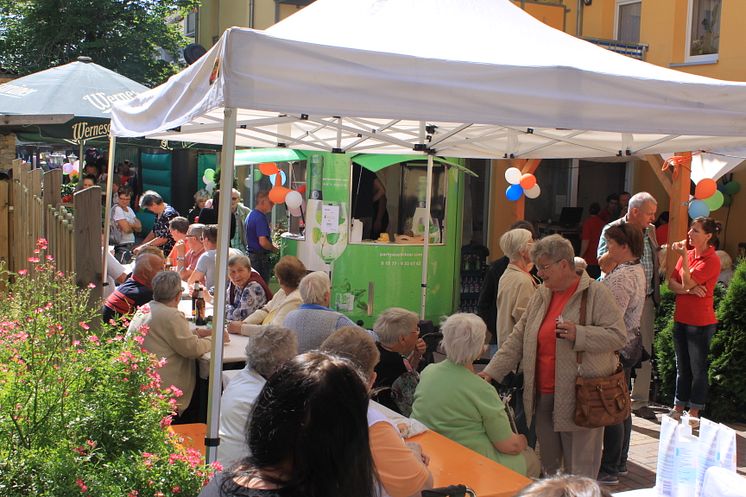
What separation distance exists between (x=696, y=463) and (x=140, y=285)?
430cm

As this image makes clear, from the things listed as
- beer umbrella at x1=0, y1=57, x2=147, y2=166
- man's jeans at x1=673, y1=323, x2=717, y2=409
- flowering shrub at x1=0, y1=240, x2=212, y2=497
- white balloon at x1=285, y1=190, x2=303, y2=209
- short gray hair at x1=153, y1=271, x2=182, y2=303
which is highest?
beer umbrella at x1=0, y1=57, x2=147, y2=166

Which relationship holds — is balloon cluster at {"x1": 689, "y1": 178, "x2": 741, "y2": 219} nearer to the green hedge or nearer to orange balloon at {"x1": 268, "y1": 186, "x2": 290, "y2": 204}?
the green hedge

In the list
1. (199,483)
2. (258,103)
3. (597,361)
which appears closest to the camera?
(199,483)

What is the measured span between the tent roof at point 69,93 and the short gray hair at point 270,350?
5.91 meters

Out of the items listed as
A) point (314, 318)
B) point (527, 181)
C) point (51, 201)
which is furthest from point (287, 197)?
point (314, 318)

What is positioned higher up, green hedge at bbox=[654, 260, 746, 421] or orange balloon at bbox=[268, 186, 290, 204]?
orange balloon at bbox=[268, 186, 290, 204]

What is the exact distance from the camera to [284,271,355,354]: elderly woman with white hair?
16.7 feet

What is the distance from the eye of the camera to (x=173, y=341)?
526 centimetres

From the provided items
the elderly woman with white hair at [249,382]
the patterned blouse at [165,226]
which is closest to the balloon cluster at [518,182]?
the patterned blouse at [165,226]

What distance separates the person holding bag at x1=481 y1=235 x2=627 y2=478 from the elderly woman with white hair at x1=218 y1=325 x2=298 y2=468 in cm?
155

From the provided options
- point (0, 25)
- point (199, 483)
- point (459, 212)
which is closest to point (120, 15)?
point (0, 25)

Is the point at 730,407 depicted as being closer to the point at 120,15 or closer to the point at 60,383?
the point at 60,383

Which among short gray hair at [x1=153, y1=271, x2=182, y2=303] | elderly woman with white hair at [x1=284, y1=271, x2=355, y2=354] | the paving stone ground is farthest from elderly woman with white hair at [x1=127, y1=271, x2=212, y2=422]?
the paving stone ground

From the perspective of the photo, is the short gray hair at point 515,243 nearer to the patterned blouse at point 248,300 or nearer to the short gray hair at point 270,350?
the patterned blouse at point 248,300
